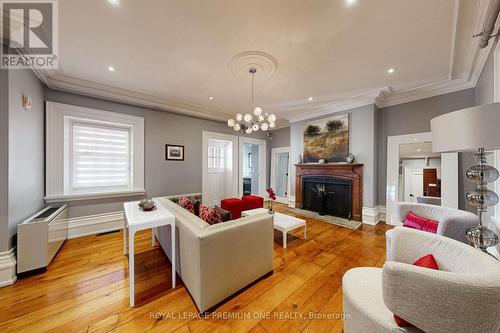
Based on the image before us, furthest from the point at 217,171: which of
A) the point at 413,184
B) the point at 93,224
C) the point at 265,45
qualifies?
the point at 413,184

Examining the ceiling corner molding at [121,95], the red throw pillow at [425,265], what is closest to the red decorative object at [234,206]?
the ceiling corner molding at [121,95]

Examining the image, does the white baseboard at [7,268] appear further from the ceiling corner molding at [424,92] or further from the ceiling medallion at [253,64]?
the ceiling corner molding at [424,92]

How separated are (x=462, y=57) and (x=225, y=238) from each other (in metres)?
3.97

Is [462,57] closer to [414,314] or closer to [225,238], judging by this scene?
[414,314]

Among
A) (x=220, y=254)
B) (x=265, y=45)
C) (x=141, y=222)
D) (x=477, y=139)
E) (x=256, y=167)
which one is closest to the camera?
(x=477, y=139)

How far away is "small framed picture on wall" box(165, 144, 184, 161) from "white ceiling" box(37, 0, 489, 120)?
3.95 feet

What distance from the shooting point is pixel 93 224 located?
3.24 m

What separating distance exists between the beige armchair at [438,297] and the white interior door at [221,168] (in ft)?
14.4

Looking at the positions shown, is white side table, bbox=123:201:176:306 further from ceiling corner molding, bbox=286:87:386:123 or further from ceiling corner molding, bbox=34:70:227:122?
ceiling corner molding, bbox=286:87:386:123

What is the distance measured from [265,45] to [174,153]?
3.19 m

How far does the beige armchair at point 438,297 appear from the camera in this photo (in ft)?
2.26

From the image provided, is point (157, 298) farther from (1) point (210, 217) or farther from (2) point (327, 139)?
(2) point (327, 139)

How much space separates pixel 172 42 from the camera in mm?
2143

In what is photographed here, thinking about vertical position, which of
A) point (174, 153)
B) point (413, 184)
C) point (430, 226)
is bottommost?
point (430, 226)
